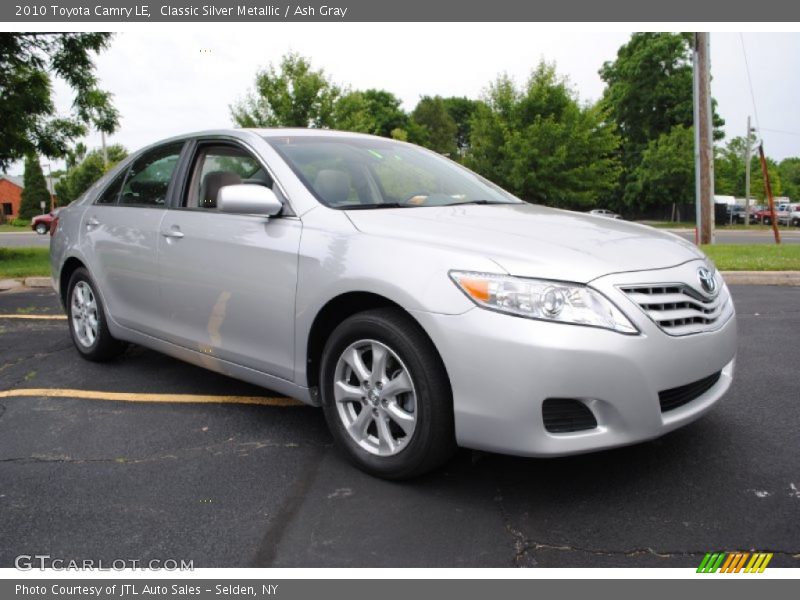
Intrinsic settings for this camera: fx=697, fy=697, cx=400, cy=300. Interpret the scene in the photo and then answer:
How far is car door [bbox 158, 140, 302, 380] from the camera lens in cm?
338

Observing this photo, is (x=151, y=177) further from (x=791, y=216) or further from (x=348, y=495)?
(x=791, y=216)

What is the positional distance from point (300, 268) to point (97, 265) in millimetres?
2187

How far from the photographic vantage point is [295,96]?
21.3m

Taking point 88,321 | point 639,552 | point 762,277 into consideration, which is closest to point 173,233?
point 88,321

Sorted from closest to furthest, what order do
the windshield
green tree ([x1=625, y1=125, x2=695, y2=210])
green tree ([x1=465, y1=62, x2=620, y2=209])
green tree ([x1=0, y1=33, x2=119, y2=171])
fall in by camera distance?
the windshield
green tree ([x1=0, y1=33, x2=119, y2=171])
green tree ([x1=465, y1=62, x2=620, y2=209])
green tree ([x1=625, y1=125, x2=695, y2=210])

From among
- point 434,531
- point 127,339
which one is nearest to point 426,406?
point 434,531

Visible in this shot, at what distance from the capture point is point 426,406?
9.07 feet

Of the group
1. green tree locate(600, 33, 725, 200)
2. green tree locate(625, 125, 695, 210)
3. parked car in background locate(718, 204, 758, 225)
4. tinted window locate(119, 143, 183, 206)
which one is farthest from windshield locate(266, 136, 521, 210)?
parked car in background locate(718, 204, 758, 225)

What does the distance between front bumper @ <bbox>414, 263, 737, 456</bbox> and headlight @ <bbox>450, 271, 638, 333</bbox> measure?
0.03m

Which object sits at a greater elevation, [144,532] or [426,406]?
[426,406]

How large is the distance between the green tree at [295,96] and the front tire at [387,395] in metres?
19.2

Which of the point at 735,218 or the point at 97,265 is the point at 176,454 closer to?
the point at 97,265

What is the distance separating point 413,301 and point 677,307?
1055 millimetres

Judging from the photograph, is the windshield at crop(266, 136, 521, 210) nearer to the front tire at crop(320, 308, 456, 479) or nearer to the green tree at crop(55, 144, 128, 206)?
the front tire at crop(320, 308, 456, 479)
